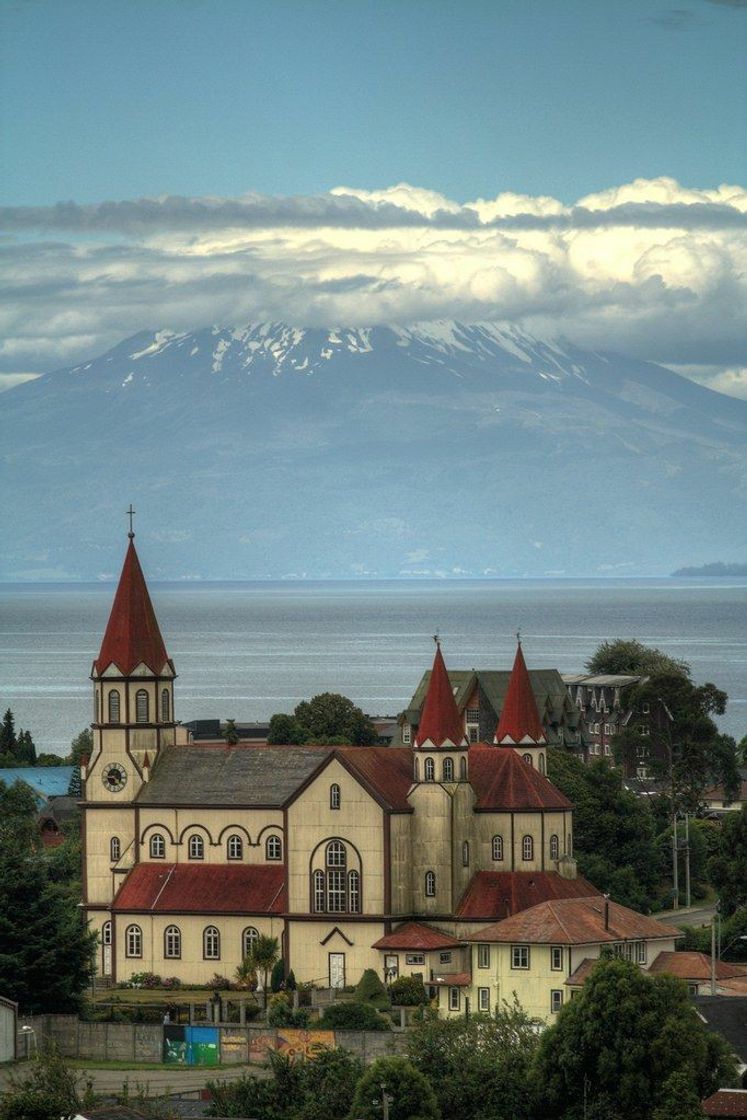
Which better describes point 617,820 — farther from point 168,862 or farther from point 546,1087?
point 546,1087

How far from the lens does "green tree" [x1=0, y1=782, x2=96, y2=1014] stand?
7388 cm

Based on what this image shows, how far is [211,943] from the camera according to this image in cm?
8750

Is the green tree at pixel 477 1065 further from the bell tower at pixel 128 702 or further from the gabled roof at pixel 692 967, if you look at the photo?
the bell tower at pixel 128 702

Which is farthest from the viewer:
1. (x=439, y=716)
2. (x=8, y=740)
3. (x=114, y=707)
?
(x=8, y=740)

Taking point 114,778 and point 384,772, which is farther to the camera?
point 114,778

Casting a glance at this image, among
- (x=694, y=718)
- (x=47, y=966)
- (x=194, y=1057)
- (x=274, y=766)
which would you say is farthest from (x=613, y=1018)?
(x=694, y=718)

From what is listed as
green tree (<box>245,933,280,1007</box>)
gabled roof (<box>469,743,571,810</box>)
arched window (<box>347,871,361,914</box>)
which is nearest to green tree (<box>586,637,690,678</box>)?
gabled roof (<box>469,743,571,810</box>)

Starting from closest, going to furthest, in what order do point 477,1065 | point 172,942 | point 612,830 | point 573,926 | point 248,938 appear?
point 477,1065, point 573,926, point 248,938, point 172,942, point 612,830

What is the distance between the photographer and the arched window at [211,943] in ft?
287

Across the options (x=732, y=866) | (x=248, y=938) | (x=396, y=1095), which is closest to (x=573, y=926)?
(x=248, y=938)

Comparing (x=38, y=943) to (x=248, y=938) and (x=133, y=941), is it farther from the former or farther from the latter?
(x=133, y=941)

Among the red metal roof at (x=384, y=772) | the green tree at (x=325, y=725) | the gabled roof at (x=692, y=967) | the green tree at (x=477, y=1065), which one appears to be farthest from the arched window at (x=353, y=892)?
the green tree at (x=325, y=725)

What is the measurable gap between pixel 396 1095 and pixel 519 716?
3712 centimetres

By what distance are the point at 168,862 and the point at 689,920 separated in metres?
19.5
